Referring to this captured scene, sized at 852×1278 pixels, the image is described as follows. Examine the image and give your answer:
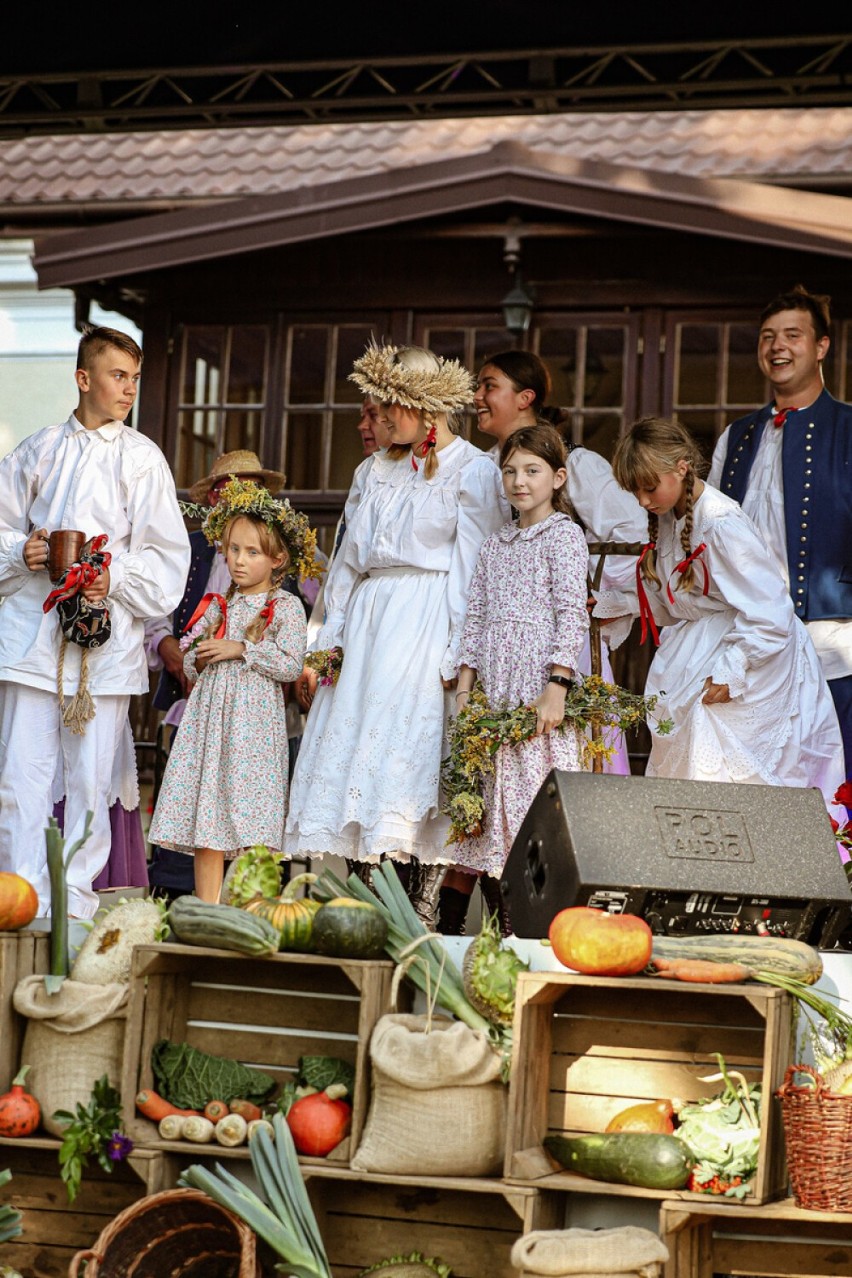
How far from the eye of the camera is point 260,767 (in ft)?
19.0

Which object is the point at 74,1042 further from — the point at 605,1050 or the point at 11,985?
the point at 605,1050

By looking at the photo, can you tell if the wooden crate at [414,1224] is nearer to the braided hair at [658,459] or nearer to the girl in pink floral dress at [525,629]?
the girl in pink floral dress at [525,629]

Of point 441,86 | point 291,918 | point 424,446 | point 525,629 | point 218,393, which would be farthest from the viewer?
point 441,86

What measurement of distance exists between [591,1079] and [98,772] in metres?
2.26

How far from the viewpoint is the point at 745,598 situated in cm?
546

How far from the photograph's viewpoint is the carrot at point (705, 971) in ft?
12.4

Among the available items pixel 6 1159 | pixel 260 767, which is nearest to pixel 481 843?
pixel 260 767

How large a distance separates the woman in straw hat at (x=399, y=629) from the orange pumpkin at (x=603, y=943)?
154 cm

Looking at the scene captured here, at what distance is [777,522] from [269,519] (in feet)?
5.79

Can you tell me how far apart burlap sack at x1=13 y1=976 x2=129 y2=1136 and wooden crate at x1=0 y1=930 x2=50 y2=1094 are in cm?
5

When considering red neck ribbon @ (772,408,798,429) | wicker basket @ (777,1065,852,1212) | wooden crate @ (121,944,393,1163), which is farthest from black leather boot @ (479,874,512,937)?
red neck ribbon @ (772,408,798,429)

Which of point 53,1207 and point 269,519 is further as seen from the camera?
point 269,519

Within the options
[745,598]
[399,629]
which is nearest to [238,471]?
[399,629]

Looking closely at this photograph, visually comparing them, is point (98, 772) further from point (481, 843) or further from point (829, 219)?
point (829, 219)
